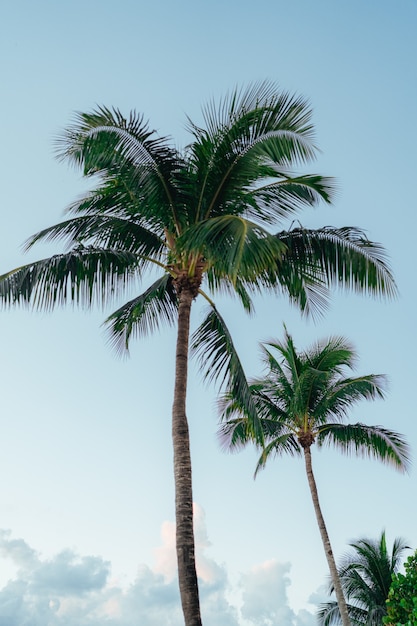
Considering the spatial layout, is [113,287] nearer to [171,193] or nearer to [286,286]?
[171,193]

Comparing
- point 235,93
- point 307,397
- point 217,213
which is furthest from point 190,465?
point 307,397

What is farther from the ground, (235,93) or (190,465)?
(235,93)

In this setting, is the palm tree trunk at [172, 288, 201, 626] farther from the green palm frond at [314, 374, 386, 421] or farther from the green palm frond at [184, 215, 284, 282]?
the green palm frond at [314, 374, 386, 421]

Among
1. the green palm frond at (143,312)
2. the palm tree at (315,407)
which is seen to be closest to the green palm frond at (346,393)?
the palm tree at (315,407)

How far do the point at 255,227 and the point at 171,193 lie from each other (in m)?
2.71

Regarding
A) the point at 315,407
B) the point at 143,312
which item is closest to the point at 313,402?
the point at 315,407

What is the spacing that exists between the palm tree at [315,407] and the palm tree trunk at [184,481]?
8.68 m

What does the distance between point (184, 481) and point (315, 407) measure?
11.1 m

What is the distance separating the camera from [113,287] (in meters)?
12.4

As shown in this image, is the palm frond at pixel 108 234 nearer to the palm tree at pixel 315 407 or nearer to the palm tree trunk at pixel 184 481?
the palm tree trunk at pixel 184 481

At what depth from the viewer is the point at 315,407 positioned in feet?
67.1

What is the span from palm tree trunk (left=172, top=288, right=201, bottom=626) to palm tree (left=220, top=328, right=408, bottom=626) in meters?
8.68

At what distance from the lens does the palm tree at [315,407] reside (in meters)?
19.9

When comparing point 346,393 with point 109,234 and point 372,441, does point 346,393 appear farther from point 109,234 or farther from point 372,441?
point 109,234
